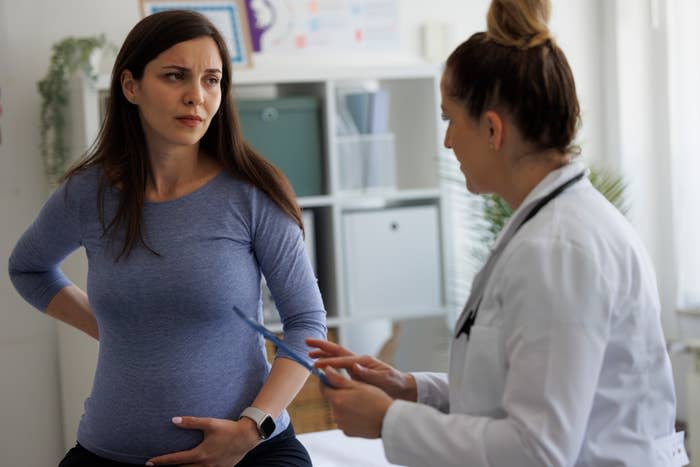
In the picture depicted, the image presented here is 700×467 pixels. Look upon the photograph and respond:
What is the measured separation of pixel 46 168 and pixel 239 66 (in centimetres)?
83

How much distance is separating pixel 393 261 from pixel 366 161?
15.7 inches

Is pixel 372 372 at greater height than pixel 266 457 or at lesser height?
greater

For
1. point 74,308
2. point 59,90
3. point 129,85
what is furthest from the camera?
point 59,90

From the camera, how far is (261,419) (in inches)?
64.7

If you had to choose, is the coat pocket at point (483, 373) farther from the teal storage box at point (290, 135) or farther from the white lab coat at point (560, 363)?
the teal storage box at point (290, 135)

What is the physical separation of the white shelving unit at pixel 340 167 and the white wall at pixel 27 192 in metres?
0.26

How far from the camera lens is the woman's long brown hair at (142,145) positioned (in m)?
1.69

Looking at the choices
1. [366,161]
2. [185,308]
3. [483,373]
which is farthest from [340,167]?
[483,373]

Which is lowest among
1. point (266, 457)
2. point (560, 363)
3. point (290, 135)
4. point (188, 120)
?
point (266, 457)

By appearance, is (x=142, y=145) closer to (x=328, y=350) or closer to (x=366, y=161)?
(x=328, y=350)

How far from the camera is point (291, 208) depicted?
1.75 m

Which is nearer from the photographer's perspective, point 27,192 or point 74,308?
point 74,308

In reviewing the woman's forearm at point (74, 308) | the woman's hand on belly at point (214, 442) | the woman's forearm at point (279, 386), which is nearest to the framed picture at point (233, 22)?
the woman's forearm at point (74, 308)

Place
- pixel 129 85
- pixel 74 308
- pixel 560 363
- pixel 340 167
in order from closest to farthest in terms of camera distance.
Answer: pixel 560 363, pixel 129 85, pixel 74 308, pixel 340 167
